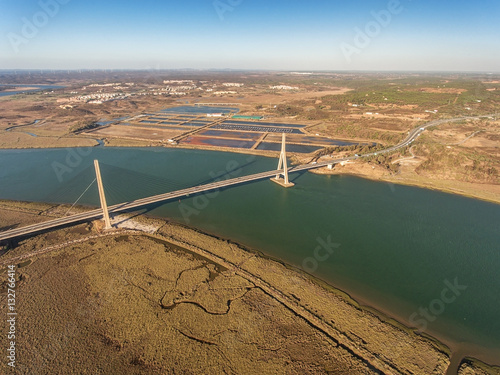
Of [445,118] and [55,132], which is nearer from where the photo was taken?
[55,132]

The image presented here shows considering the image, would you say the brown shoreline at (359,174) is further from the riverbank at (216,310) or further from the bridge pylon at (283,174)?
the riverbank at (216,310)

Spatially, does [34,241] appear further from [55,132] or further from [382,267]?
[55,132]

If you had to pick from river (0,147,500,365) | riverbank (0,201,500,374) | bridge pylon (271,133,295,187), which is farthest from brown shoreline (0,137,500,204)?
riverbank (0,201,500,374)

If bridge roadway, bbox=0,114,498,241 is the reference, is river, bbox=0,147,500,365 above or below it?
below

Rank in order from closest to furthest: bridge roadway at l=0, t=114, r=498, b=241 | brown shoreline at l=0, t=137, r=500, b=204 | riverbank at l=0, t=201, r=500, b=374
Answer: riverbank at l=0, t=201, r=500, b=374 < bridge roadway at l=0, t=114, r=498, b=241 < brown shoreline at l=0, t=137, r=500, b=204

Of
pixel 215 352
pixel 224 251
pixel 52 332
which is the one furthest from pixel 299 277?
pixel 52 332

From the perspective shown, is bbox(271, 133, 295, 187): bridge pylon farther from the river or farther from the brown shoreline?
the brown shoreline
